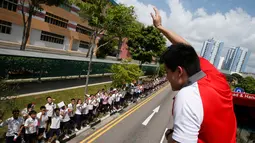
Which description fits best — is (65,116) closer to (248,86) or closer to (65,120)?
(65,120)

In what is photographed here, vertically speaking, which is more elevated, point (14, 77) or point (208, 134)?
point (208, 134)

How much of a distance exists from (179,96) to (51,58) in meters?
19.9

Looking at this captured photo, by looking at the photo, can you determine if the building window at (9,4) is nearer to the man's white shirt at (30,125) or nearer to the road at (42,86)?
the road at (42,86)

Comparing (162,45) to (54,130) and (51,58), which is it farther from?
(54,130)

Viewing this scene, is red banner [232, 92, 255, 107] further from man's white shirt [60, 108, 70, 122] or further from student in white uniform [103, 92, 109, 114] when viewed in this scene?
student in white uniform [103, 92, 109, 114]

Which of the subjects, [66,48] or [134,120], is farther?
[66,48]

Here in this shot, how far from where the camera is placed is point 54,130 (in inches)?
352

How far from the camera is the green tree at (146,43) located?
1612 inches

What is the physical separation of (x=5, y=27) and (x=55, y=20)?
1064 centimetres

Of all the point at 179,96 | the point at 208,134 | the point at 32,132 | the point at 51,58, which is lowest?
the point at 32,132

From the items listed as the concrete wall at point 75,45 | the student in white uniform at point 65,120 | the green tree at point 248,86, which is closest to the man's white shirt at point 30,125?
the student in white uniform at point 65,120

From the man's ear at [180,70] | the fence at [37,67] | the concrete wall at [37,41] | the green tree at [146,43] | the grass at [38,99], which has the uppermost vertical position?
the green tree at [146,43]

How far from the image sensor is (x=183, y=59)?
156cm

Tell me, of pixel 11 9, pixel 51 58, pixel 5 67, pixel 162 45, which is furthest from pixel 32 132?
pixel 162 45
